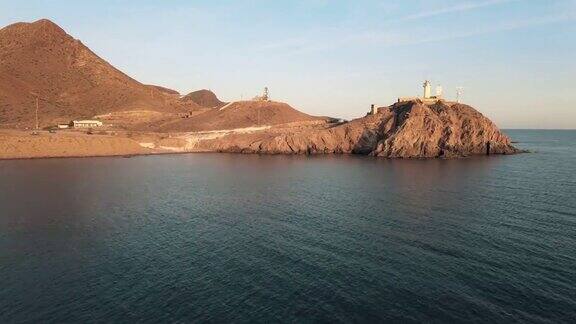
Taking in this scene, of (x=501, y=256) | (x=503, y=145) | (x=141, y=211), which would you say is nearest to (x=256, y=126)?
(x=503, y=145)

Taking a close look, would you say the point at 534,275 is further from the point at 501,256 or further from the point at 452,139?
the point at 452,139

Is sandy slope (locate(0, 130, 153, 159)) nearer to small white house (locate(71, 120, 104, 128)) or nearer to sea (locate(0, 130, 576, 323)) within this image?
small white house (locate(71, 120, 104, 128))

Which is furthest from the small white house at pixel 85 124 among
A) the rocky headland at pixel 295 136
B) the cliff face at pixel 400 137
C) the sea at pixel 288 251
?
the sea at pixel 288 251

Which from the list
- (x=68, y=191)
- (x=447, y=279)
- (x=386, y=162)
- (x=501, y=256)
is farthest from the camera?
(x=386, y=162)

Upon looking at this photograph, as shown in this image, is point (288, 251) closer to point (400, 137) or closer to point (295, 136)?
point (400, 137)

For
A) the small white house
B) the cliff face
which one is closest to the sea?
the cliff face

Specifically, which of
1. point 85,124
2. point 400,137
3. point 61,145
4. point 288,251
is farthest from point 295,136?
point 288,251

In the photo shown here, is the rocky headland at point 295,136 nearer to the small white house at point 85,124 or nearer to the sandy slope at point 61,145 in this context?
the sandy slope at point 61,145
